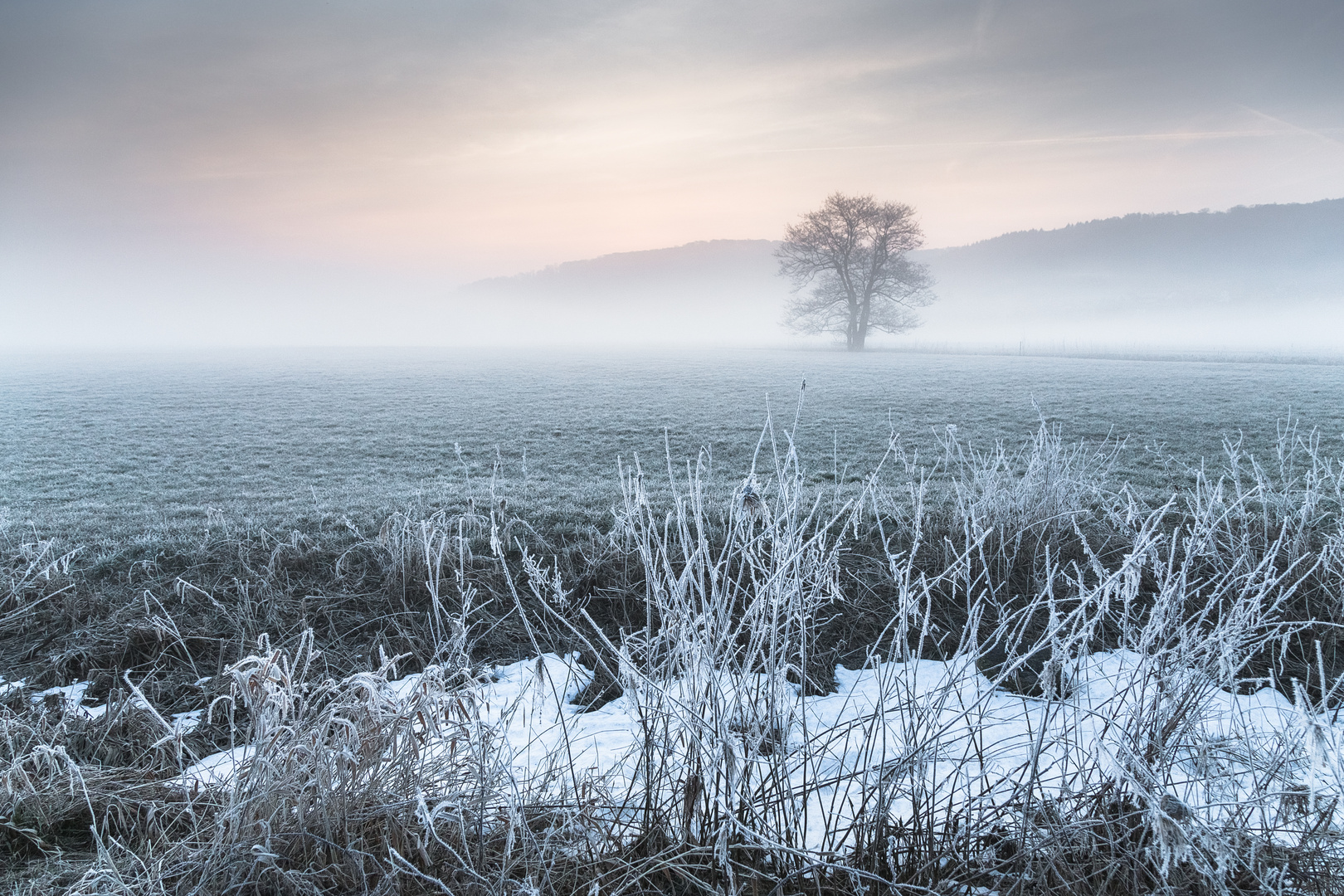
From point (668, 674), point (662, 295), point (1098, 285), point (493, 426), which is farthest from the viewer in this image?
point (662, 295)

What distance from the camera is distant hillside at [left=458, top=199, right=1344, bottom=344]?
10819cm

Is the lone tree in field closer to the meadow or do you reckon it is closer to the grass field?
the grass field

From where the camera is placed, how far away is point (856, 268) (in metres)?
37.2

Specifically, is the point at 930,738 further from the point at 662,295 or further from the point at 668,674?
the point at 662,295

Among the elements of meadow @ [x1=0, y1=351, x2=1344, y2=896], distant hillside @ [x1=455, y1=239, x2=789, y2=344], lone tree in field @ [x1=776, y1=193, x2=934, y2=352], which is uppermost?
distant hillside @ [x1=455, y1=239, x2=789, y2=344]

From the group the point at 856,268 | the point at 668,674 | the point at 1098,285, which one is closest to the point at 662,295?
the point at 1098,285

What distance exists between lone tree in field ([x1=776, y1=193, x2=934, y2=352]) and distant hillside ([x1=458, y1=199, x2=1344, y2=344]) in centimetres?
5433

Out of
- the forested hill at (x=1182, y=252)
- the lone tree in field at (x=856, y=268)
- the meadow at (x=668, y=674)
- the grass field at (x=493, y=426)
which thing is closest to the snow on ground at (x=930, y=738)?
the meadow at (x=668, y=674)

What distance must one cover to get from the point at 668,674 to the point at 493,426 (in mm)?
10037

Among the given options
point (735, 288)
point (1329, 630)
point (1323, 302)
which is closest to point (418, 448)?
point (1329, 630)

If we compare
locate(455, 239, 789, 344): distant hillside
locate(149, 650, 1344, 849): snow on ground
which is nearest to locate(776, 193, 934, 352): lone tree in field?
locate(149, 650, 1344, 849): snow on ground

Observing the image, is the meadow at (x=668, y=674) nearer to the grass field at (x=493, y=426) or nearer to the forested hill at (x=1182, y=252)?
the grass field at (x=493, y=426)

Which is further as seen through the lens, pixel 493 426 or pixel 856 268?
pixel 856 268

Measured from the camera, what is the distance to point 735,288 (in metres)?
162
